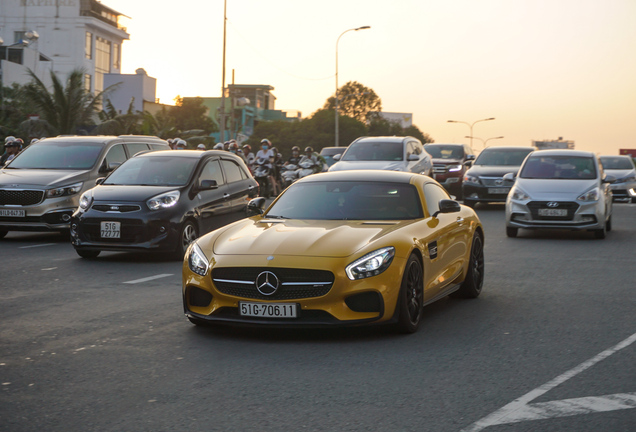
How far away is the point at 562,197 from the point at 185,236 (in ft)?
24.3

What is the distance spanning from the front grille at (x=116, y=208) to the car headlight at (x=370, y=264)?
611 cm

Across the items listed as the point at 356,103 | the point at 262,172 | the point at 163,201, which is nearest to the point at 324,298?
the point at 163,201

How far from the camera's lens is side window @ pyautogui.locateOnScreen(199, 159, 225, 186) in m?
13.4

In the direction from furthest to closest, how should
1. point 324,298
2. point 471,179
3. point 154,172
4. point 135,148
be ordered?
point 471,179 → point 135,148 → point 154,172 → point 324,298

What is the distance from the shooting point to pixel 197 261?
278 inches

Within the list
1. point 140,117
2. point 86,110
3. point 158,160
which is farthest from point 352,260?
point 140,117

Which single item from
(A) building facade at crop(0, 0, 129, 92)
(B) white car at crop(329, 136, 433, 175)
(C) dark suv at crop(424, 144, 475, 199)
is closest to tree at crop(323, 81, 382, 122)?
(A) building facade at crop(0, 0, 129, 92)

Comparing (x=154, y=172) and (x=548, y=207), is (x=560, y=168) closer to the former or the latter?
(x=548, y=207)

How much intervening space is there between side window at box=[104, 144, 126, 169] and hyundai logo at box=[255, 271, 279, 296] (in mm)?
9842

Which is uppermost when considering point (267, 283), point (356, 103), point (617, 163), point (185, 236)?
point (356, 103)

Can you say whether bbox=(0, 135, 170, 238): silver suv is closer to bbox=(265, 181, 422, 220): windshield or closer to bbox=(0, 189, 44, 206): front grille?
bbox=(0, 189, 44, 206): front grille

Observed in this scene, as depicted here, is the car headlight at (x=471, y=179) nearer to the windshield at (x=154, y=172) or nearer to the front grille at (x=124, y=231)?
the windshield at (x=154, y=172)

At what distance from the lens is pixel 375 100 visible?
135875 mm

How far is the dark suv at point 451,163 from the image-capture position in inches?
1201
